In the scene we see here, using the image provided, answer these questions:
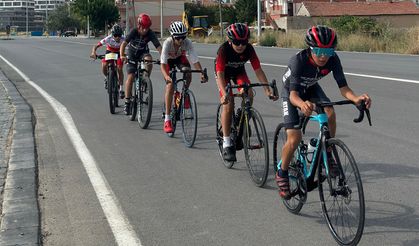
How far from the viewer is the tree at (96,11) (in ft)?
330

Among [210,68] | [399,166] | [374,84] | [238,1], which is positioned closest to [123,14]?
[238,1]

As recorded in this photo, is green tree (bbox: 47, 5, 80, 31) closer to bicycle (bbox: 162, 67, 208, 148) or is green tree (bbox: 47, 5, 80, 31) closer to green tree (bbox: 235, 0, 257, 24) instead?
green tree (bbox: 235, 0, 257, 24)

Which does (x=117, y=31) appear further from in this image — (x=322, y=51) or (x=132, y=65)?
(x=322, y=51)

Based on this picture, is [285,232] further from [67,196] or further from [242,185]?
[67,196]

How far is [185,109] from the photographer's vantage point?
9570 millimetres

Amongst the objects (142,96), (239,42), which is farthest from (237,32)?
(142,96)

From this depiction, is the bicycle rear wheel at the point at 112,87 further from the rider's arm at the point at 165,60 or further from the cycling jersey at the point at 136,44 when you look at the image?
the rider's arm at the point at 165,60

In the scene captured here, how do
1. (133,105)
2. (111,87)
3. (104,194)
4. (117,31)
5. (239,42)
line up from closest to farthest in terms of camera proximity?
(104,194) → (239,42) → (133,105) → (111,87) → (117,31)

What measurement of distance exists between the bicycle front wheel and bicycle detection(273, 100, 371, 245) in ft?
3.14

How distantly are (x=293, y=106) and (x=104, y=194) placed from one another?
230 cm

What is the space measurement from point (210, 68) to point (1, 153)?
1467 cm

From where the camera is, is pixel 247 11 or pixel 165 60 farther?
pixel 247 11

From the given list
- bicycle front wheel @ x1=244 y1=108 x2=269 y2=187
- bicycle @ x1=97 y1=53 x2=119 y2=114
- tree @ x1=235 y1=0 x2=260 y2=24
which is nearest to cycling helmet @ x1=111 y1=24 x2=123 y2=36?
bicycle @ x1=97 y1=53 x2=119 y2=114

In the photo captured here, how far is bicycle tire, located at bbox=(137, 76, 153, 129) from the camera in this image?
10789 millimetres
